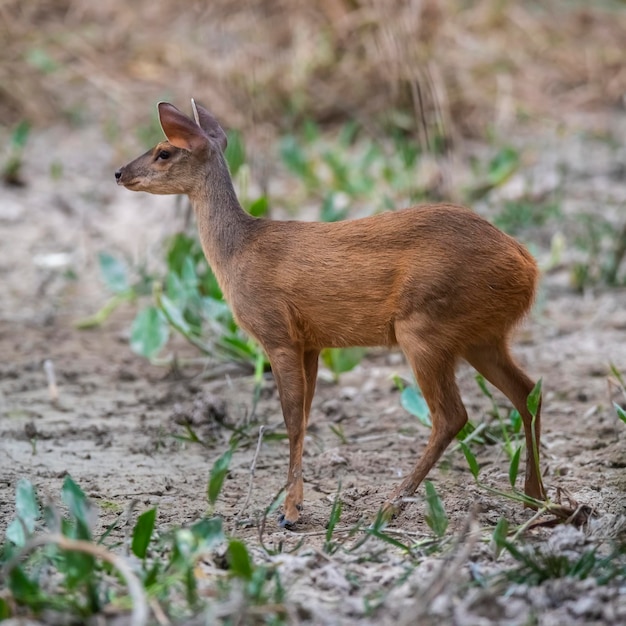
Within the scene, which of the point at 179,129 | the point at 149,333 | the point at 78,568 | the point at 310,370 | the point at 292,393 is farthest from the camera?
the point at 149,333

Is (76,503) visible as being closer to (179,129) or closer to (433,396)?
(433,396)

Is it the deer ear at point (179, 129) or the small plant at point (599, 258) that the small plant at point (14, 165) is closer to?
the deer ear at point (179, 129)

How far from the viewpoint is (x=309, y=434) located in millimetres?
4902

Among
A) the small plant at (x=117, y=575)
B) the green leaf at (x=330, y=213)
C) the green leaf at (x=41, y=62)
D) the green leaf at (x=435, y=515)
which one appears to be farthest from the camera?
the green leaf at (x=41, y=62)

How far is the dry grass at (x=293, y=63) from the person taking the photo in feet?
28.9

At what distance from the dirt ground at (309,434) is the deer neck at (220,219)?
0.86 m

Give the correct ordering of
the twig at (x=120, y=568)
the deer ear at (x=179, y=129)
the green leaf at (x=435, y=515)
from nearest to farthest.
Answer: the twig at (x=120, y=568), the green leaf at (x=435, y=515), the deer ear at (x=179, y=129)

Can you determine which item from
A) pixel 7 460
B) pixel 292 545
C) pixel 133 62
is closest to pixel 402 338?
pixel 292 545

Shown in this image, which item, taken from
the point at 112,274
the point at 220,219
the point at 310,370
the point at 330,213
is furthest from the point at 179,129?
the point at 330,213

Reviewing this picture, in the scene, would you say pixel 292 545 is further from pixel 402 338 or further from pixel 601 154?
pixel 601 154

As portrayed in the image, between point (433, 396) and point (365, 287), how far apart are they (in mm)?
458

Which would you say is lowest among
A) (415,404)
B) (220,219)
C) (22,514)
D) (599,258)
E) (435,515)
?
(599,258)

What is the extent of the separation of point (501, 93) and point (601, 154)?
116cm

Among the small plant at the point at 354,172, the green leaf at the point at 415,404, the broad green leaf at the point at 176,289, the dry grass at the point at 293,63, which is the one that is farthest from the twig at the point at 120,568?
the dry grass at the point at 293,63
